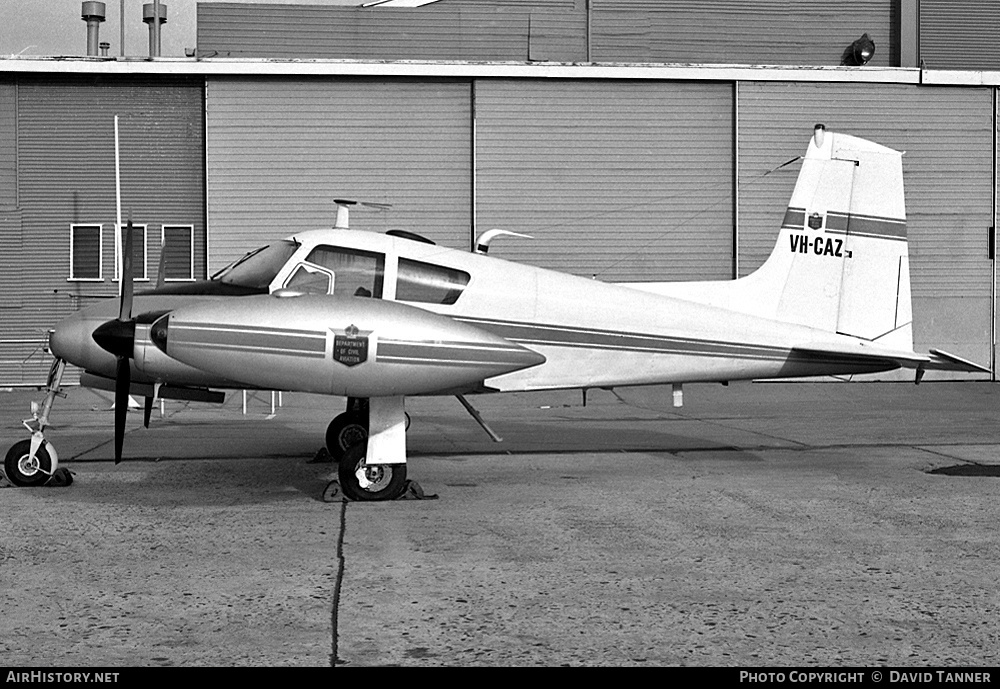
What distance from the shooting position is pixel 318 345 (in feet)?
29.1

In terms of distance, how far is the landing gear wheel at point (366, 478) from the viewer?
9594 mm

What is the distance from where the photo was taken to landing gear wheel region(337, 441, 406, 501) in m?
9.59

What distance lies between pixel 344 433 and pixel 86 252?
14424 mm

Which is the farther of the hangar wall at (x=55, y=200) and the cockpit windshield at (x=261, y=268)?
the hangar wall at (x=55, y=200)

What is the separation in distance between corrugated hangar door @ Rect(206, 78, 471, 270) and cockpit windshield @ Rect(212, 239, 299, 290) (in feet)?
43.8

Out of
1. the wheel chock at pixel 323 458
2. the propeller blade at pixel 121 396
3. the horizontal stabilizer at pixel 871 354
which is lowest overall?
the wheel chock at pixel 323 458

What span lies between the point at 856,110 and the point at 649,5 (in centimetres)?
528

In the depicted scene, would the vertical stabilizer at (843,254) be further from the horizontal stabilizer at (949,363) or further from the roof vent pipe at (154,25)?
the roof vent pipe at (154,25)

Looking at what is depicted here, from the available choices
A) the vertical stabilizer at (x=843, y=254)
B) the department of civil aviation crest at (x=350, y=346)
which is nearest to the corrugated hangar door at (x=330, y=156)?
the vertical stabilizer at (x=843, y=254)

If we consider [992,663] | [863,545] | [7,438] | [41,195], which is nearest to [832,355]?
[863,545]

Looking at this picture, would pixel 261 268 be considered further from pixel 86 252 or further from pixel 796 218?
pixel 86 252

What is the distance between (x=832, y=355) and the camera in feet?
37.0

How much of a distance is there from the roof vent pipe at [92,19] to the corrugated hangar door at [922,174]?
15.7 metres

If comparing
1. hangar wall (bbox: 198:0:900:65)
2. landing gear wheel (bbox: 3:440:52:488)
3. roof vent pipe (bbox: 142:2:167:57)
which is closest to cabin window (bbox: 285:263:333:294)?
landing gear wheel (bbox: 3:440:52:488)
